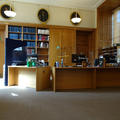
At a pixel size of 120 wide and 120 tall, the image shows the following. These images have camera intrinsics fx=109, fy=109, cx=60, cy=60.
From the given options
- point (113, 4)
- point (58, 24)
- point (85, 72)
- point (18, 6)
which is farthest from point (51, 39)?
point (113, 4)

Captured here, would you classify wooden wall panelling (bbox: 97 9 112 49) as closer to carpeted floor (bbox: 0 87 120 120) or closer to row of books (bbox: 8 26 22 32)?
row of books (bbox: 8 26 22 32)

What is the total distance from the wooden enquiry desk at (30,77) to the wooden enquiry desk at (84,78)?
0.41 m

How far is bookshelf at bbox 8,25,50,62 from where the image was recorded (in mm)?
5488

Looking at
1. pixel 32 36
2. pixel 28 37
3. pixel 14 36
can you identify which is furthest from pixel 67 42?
pixel 14 36

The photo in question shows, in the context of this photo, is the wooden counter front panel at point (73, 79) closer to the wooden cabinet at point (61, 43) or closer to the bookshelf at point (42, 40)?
the wooden cabinet at point (61, 43)

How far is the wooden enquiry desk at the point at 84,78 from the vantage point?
140 inches

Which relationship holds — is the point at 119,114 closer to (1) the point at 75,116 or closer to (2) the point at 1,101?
(1) the point at 75,116

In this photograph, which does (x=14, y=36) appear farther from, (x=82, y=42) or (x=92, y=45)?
(x=92, y=45)

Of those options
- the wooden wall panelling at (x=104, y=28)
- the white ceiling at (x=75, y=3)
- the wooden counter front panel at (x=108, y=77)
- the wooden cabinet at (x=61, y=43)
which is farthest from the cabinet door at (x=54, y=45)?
the wooden counter front panel at (x=108, y=77)

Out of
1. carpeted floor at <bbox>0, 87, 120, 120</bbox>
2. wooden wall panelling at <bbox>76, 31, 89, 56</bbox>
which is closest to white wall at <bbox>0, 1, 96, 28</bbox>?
wooden wall panelling at <bbox>76, 31, 89, 56</bbox>

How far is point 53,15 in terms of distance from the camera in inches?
242

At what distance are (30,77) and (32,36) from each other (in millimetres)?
2662

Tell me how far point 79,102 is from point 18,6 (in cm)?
560

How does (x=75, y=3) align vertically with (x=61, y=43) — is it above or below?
above
